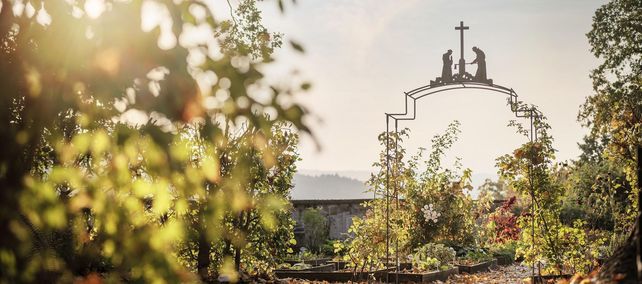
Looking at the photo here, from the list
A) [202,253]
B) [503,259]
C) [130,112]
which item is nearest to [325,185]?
[503,259]

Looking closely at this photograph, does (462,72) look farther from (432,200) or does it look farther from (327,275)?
(432,200)

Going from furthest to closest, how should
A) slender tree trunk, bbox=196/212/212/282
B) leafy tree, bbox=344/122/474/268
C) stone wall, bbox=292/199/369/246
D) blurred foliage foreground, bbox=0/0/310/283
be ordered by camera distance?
stone wall, bbox=292/199/369/246, leafy tree, bbox=344/122/474/268, slender tree trunk, bbox=196/212/212/282, blurred foliage foreground, bbox=0/0/310/283

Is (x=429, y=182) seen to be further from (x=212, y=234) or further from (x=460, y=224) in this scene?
(x=212, y=234)

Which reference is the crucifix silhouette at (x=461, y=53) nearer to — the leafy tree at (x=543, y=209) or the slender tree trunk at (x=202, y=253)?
the leafy tree at (x=543, y=209)

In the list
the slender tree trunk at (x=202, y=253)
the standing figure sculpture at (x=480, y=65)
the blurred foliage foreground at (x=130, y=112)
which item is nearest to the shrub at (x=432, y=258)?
the standing figure sculpture at (x=480, y=65)

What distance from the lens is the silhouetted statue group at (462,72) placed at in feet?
27.1

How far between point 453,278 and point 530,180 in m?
2.55

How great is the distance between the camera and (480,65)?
8305 millimetres

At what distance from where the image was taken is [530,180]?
26.7ft

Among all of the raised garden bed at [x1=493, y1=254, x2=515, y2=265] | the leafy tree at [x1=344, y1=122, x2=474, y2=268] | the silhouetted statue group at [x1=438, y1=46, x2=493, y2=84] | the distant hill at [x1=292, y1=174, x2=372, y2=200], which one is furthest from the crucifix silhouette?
the distant hill at [x1=292, y1=174, x2=372, y2=200]

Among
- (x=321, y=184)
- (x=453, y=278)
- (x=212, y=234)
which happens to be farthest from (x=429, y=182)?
(x=321, y=184)

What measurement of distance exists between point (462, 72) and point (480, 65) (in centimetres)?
26

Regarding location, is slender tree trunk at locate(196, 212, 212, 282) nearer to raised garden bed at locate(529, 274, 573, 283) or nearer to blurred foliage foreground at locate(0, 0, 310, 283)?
raised garden bed at locate(529, 274, 573, 283)

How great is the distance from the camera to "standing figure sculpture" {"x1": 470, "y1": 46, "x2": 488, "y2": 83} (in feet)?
27.1
